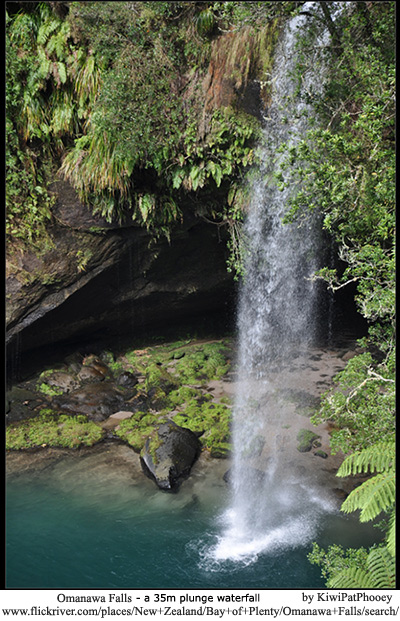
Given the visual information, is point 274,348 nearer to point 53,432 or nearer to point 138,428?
point 138,428

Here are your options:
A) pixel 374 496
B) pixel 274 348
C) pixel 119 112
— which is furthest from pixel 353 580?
pixel 274 348

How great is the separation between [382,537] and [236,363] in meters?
6.13

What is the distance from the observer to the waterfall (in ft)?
21.2

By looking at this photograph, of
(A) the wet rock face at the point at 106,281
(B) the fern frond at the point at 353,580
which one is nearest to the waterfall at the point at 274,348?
(A) the wet rock face at the point at 106,281

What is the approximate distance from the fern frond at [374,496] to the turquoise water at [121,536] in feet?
6.67

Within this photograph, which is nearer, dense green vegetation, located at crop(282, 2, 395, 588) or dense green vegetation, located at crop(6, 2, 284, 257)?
dense green vegetation, located at crop(282, 2, 395, 588)

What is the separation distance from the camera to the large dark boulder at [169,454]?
7368 millimetres

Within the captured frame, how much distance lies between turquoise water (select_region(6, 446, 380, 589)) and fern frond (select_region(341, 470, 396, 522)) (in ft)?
6.67

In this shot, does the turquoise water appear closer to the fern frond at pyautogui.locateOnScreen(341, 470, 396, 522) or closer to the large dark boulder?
the large dark boulder

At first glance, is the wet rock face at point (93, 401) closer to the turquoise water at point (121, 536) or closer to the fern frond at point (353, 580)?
the turquoise water at point (121, 536)

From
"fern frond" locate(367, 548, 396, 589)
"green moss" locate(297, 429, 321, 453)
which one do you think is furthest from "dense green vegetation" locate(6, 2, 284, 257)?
"fern frond" locate(367, 548, 396, 589)

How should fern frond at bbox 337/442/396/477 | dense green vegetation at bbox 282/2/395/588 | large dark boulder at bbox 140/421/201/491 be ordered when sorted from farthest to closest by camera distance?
large dark boulder at bbox 140/421/201/491 < dense green vegetation at bbox 282/2/395/588 < fern frond at bbox 337/442/396/477

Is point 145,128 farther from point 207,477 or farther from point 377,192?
point 207,477

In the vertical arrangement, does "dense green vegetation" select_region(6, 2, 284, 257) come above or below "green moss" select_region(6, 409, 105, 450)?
above
